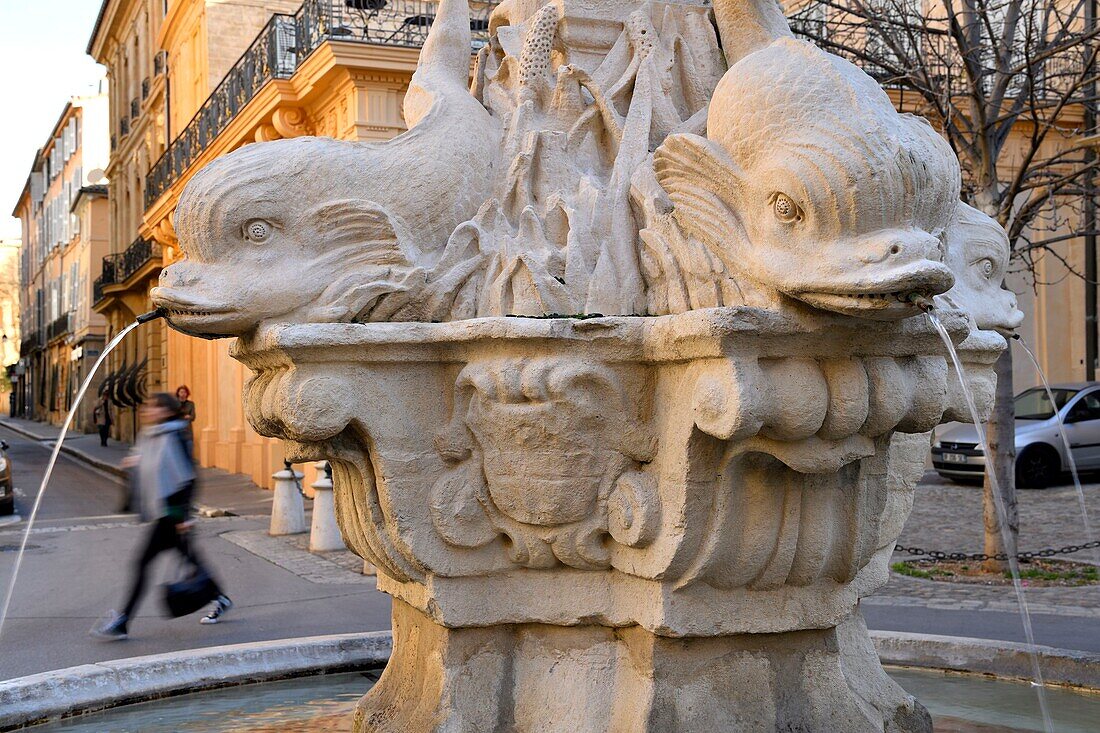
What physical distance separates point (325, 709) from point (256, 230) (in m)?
2.13

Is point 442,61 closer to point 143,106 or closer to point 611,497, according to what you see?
point 611,497

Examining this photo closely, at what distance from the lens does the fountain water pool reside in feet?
15.7

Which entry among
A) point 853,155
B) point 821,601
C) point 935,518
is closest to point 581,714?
point 821,601

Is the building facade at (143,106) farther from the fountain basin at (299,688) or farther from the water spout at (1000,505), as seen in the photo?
the water spout at (1000,505)

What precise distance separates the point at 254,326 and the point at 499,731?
1435 mm

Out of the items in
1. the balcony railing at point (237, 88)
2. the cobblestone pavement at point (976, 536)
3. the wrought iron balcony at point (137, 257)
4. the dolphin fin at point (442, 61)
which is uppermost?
the balcony railing at point (237, 88)

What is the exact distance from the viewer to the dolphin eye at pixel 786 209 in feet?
10.7

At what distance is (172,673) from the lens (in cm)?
535

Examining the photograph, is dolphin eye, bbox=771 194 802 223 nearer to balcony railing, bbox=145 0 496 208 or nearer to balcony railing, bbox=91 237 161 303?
balcony railing, bbox=145 0 496 208

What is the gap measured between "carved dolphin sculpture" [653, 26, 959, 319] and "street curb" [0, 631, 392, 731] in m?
3.05

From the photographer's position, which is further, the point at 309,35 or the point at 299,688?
the point at 309,35

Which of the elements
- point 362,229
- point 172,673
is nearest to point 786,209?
point 362,229

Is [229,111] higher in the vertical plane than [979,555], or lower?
higher

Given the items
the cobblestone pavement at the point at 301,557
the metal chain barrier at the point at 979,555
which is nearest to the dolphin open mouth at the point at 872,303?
the metal chain barrier at the point at 979,555
